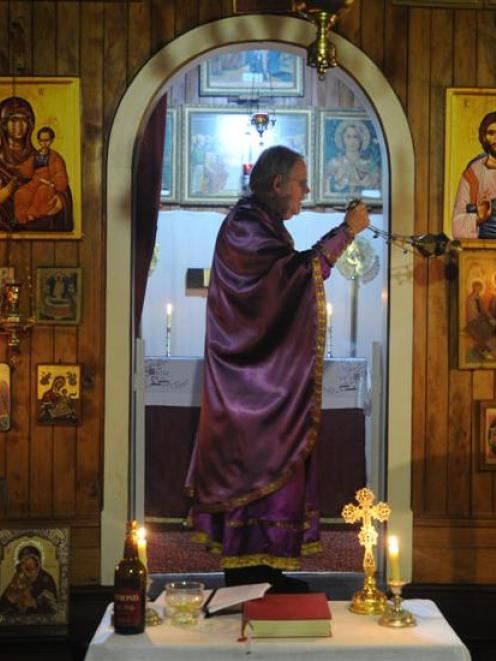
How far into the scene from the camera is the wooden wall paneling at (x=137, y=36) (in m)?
5.33

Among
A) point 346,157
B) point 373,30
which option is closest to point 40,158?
point 373,30

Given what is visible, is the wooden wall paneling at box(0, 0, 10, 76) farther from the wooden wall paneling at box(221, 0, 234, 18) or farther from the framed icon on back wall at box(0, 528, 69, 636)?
the framed icon on back wall at box(0, 528, 69, 636)

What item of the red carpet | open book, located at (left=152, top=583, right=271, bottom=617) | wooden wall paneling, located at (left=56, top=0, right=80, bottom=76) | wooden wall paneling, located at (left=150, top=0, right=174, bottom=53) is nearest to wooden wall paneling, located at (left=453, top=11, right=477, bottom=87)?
wooden wall paneling, located at (left=150, top=0, right=174, bottom=53)

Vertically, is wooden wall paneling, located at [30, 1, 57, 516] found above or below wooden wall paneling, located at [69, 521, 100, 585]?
above

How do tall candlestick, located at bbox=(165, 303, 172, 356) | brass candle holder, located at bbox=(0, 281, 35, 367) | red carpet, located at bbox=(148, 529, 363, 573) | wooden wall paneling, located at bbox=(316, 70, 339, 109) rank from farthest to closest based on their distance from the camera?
1. wooden wall paneling, located at bbox=(316, 70, 339, 109)
2. tall candlestick, located at bbox=(165, 303, 172, 356)
3. red carpet, located at bbox=(148, 529, 363, 573)
4. brass candle holder, located at bbox=(0, 281, 35, 367)

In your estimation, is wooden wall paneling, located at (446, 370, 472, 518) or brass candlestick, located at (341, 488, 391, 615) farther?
wooden wall paneling, located at (446, 370, 472, 518)

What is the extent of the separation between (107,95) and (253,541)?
230 cm

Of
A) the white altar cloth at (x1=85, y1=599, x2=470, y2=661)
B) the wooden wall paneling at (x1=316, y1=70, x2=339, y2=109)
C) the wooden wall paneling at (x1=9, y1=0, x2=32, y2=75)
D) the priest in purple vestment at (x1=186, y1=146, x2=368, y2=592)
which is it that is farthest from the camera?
the wooden wall paneling at (x1=316, y1=70, x2=339, y2=109)

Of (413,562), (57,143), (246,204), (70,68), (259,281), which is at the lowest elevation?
(413,562)

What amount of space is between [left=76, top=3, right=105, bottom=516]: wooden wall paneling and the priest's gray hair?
946 millimetres

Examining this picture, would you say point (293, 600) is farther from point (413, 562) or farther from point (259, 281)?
point (413, 562)

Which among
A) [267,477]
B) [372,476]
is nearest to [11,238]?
[267,477]

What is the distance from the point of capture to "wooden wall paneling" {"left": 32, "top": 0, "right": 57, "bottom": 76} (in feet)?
17.5

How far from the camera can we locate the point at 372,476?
556cm
